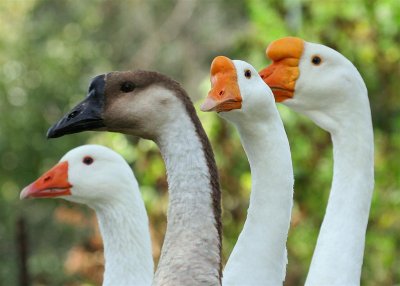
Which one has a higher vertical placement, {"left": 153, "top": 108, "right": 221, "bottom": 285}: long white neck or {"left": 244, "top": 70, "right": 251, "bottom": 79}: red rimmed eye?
{"left": 244, "top": 70, "right": 251, "bottom": 79}: red rimmed eye

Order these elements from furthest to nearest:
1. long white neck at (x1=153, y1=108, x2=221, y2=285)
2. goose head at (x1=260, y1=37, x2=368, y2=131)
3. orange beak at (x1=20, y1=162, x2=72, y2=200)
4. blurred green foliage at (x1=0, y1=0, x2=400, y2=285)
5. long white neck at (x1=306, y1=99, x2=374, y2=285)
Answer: blurred green foliage at (x1=0, y1=0, x2=400, y2=285) < orange beak at (x1=20, y1=162, x2=72, y2=200) < goose head at (x1=260, y1=37, x2=368, y2=131) < long white neck at (x1=306, y1=99, x2=374, y2=285) < long white neck at (x1=153, y1=108, x2=221, y2=285)

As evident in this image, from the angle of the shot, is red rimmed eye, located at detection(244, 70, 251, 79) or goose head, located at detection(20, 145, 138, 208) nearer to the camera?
red rimmed eye, located at detection(244, 70, 251, 79)

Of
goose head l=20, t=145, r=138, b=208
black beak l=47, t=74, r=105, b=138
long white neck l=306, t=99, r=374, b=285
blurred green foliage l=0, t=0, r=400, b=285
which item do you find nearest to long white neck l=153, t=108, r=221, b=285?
black beak l=47, t=74, r=105, b=138

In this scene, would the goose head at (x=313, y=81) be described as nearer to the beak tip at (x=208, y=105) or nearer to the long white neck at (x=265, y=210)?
the long white neck at (x=265, y=210)

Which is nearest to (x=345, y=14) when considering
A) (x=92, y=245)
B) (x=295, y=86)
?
(x=92, y=245)

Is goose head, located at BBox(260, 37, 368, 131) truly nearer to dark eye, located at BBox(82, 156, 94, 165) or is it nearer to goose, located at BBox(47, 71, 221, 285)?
goose, located at BBox(47, 71, 221, 285)

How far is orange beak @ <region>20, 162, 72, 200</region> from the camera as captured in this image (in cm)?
540

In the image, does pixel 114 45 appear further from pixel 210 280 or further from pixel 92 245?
pixel 210 280

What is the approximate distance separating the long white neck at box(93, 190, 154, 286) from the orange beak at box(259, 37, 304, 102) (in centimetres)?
106

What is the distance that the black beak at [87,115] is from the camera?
146 inches

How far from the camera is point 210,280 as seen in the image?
351 cm

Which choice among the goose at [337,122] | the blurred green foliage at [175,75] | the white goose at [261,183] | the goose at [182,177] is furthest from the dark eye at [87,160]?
the blurred green foliage at [175,75]

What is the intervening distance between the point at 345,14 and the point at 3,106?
5.78 metres

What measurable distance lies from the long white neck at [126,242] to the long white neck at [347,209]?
0.99m
